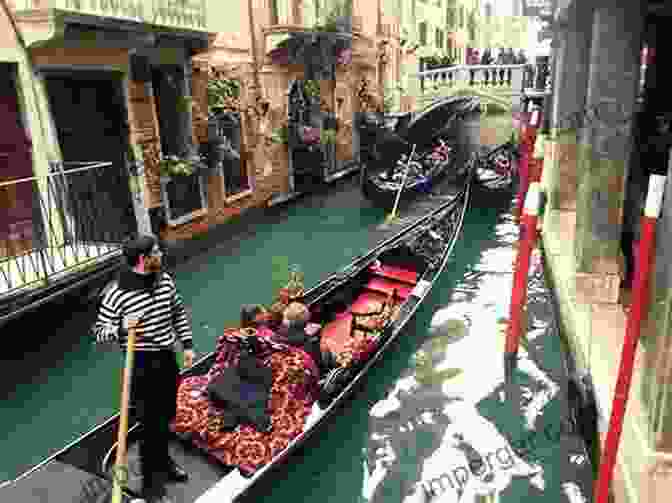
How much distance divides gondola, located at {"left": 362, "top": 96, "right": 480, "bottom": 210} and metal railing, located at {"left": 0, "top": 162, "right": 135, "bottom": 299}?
5.95 meters

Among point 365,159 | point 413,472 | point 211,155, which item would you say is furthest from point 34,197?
point 365,159

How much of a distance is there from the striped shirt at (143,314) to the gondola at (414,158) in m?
8.39

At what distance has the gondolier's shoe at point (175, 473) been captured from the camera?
10.9 feet

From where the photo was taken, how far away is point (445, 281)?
762cm

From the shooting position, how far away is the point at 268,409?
3639 mm

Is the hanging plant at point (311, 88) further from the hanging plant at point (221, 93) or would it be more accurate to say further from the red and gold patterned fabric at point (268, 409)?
the red and gold patterned fabric at point (268, 409)

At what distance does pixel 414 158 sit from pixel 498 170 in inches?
80.4

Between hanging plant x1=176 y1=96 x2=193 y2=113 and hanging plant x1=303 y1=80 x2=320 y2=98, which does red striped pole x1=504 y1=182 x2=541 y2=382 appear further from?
hanging plant x1=303 y1=80 x2=320 y2=98

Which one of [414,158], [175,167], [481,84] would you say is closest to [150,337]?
[175,167]

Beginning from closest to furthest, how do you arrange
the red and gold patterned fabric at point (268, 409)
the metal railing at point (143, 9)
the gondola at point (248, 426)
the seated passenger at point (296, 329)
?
the gondola at point (248, 426), the red and gold patterned fabric at point (268, 409), the seated passenger at point (296, 329), the metal railing at point (143, 9)

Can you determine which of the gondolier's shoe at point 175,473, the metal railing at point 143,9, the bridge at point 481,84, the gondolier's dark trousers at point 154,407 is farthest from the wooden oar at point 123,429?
the bridge at point 481,84

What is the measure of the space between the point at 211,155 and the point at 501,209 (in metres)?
5.72

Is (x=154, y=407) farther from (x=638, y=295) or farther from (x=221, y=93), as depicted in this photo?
(x=221, y=93)

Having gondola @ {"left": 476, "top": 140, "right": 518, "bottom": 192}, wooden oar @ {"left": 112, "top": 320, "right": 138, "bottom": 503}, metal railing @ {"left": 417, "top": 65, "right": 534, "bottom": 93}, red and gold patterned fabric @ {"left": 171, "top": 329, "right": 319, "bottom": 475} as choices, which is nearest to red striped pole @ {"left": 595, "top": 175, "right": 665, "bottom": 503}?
red and gold patterned fabric @ {"left": 171, "top": 329, "right": 319, "bottom": 475}
